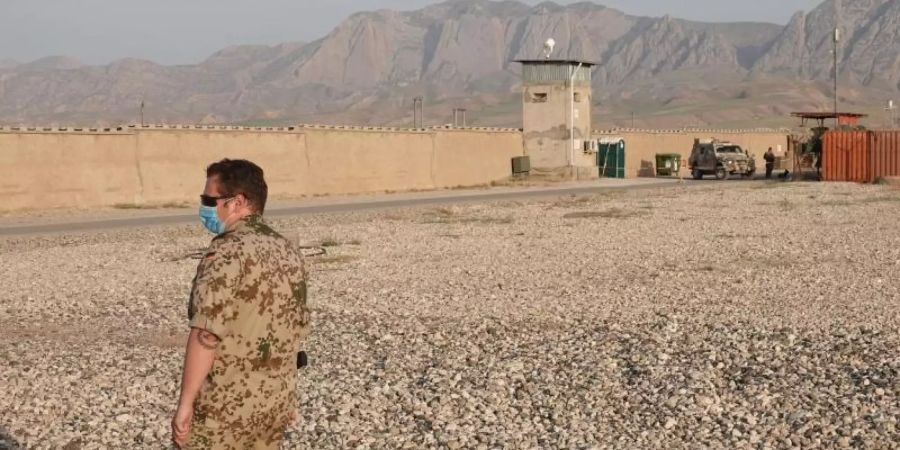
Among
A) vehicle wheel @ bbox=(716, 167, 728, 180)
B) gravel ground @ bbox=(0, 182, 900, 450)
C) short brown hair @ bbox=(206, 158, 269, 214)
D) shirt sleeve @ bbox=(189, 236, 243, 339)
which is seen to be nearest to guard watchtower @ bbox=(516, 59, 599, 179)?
vehicle wheel @ bbox=(716, 167, 728, 180)

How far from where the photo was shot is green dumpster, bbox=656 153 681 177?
59.0 m

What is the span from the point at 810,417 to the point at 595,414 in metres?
1.61

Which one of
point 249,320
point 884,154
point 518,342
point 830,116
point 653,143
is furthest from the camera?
point 653,143

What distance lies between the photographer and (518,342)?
11.8 meters

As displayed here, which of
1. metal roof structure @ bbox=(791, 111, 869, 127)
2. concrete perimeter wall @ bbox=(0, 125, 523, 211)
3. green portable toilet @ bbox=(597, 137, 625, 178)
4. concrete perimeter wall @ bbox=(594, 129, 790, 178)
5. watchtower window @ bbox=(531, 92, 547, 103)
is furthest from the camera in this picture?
concrete perimeter wall @ bbox=(594, 129, 790, 178)

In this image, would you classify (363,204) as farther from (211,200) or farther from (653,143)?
(211,200)

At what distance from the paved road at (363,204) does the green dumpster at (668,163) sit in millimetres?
5869

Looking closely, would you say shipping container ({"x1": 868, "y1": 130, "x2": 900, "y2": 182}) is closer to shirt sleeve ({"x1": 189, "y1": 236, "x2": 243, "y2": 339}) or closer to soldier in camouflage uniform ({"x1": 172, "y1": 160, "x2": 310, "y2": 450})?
Answer: soldier in camouflage uniform ({"x1": 172, "y1": 160, "x2": 310, "y2": 450})

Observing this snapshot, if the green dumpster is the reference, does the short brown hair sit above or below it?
above

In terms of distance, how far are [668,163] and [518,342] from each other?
48674 millimetres

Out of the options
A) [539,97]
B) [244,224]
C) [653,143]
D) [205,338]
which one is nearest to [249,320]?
[205,338]

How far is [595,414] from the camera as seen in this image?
879cm

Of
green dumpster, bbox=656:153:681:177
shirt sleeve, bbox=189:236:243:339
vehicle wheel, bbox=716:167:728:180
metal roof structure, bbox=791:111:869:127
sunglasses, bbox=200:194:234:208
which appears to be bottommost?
vehicle wheel, bbox=716:167:728:180

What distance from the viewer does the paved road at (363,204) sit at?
28297mm
